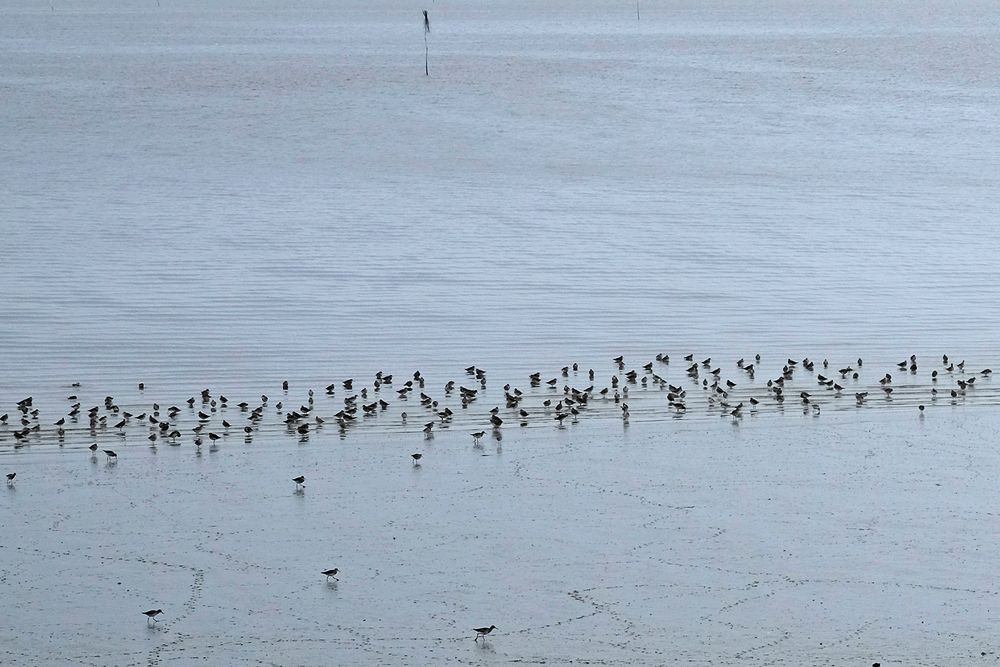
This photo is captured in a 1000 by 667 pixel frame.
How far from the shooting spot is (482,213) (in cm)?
4012

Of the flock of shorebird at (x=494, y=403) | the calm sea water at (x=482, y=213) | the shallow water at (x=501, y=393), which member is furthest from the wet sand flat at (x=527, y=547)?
the calm sea water at (x=482, y=213)

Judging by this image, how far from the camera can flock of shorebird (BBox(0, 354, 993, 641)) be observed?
20.5 meters

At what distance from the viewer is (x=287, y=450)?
19.9 metres

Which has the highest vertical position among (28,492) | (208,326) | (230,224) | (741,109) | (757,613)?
(741,109)

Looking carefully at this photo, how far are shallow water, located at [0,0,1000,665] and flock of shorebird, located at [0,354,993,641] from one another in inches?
4.9

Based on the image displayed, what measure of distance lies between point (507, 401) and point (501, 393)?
82cm

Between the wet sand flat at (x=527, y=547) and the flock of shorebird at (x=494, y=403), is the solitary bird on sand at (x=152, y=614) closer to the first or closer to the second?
the wet sand flat at (x=527, y=547)

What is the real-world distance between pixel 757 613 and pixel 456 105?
56.9 m

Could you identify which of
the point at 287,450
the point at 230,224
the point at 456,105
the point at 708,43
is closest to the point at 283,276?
the point at 230,224

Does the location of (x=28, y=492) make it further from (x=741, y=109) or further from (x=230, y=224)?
(x=741, y=109)

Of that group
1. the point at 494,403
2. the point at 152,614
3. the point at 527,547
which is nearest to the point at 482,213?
the point at 494,403

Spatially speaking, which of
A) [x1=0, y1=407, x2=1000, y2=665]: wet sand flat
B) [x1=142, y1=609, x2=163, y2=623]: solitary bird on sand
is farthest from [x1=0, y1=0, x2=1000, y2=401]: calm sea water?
[x1=142, y1=609, x2=163, y2=623]: solitary bird on sand

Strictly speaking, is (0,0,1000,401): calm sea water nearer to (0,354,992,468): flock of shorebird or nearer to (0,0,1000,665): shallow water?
(0,0,1000,665): shallow water

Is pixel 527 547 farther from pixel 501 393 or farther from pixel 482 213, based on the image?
pixel 482 213
